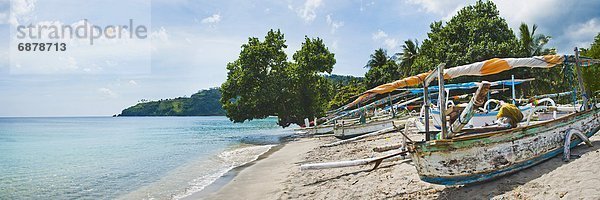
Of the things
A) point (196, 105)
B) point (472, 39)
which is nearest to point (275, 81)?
point (472, 39)

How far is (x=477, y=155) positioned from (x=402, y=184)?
1920 millimetres

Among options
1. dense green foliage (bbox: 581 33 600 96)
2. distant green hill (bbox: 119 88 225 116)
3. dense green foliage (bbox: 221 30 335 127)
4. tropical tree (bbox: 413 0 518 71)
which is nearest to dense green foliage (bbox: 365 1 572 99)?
tropical tree (bbox: 413 0 518 71)

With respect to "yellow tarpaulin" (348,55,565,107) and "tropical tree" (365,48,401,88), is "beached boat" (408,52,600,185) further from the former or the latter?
"tropical tree" (365,48,401,88)

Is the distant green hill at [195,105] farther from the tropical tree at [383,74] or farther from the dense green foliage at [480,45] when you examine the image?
the dense green foliage at [480,45]

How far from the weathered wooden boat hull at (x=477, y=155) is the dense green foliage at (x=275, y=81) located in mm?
24951

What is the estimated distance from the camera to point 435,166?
20.5 feet

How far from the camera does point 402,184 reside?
780cm

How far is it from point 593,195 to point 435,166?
6.82ft

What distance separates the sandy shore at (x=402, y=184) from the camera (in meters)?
5.87

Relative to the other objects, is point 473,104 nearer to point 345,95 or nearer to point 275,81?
point 275,81

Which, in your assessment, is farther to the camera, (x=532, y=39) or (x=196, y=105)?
(x=196, y=105)

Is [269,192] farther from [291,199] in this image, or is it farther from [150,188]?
[150,188]

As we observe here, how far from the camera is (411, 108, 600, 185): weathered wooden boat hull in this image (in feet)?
20.2

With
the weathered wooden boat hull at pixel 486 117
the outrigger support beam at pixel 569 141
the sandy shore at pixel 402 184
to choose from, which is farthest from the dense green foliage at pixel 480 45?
the outrigger support beam at pixel 569 141
